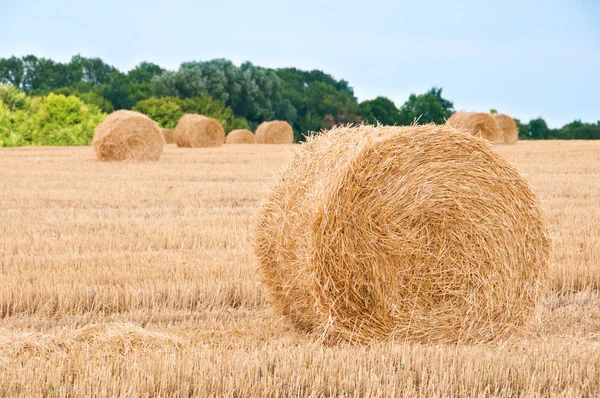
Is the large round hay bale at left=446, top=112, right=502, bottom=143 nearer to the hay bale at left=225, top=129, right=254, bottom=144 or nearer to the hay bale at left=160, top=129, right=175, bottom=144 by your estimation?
the hay bale at left=225, top=129, right=254, bottom=144

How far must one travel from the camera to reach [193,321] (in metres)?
5.22

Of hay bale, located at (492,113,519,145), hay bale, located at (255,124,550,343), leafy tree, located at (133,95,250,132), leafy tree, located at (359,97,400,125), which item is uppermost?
leafy tree, located at (359,97,400,125)

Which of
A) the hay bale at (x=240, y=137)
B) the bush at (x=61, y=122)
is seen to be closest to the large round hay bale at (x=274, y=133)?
the hay bale at (x=240, y=137)

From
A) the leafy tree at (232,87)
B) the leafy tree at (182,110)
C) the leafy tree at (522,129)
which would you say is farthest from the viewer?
the leafy tree at (522,129)

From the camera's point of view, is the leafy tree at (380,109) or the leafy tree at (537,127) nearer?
the leafy tree at (537,127)

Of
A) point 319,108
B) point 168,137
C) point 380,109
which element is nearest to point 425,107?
point 380,109

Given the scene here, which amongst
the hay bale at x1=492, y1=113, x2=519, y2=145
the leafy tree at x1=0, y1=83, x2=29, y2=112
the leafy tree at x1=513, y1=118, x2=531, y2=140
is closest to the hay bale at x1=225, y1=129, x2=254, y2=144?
the hay bale at x1=492, y1=113, x2=519, y2=145

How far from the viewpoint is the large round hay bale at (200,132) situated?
27500 millimetres

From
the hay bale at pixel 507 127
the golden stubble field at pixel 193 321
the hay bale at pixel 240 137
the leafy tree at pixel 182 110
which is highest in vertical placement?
the leafy tree at pixel 182 110

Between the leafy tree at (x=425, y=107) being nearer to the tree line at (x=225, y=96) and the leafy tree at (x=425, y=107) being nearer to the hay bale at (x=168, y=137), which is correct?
the tree line at (x=225, y=96)

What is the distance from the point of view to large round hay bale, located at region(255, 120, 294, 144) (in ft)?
110

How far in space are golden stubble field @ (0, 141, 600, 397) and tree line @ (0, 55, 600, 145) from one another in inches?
1262

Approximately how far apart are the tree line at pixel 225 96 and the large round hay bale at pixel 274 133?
8650mm

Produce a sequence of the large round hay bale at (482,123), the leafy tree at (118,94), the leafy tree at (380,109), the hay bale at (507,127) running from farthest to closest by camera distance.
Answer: the leafy tree at (380,109) → the leafy tree at (118,94) → the hay bale at (507,127) → the large round hay bale at (482,123)
